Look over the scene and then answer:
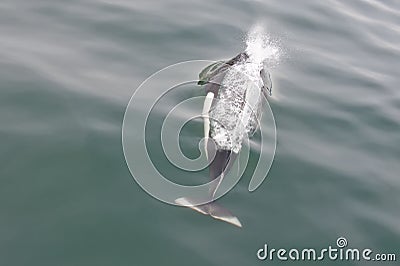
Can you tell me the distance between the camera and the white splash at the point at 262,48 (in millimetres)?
11375

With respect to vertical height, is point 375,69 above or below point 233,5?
below

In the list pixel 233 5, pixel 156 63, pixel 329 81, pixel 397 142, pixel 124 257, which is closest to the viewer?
pixel 124 257

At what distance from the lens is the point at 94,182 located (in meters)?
6.79

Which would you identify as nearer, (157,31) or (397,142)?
Answer: (397,142)

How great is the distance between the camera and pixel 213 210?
6.70 metres

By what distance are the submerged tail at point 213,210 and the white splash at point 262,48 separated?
16.3ft

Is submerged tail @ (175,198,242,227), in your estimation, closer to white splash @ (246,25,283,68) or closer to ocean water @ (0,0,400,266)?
ocean water @ (0,0,400,266)

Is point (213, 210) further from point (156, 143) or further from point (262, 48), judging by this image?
point (262, 48)

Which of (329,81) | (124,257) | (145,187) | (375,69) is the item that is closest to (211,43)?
(329,81)

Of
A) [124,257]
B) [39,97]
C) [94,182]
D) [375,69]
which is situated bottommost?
[124,257]

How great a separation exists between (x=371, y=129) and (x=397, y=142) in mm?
520

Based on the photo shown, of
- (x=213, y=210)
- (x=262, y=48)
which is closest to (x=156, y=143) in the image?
(x=213, y=210)

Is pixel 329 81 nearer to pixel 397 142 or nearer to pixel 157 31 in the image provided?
pixel 397 142

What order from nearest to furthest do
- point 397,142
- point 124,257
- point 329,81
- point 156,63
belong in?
1. point 124,257
2. point 397,142
3. point 156,63
4. point 329,81
